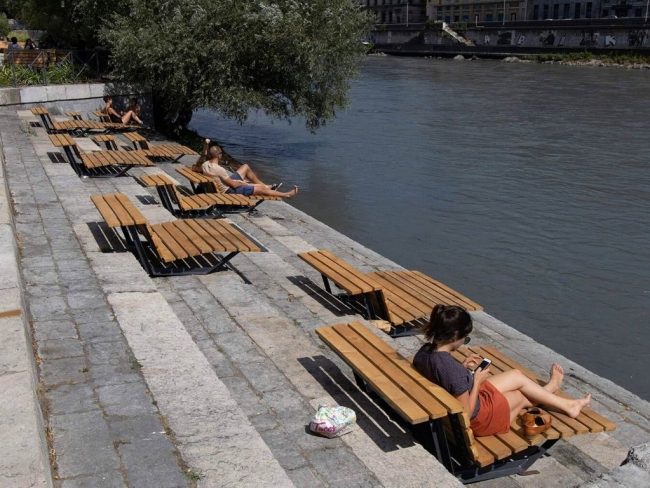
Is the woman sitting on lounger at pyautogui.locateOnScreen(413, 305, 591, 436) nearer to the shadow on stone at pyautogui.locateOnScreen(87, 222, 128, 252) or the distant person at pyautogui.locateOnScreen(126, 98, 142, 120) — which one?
the shadow on stone at pyautogui.locateOnScreen(87, 222, 128, 252)

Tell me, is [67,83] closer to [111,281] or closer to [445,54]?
Answer: [111,281]

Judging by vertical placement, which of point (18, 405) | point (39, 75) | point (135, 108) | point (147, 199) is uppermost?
point (39, 75)

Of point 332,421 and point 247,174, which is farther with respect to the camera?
point 247,174

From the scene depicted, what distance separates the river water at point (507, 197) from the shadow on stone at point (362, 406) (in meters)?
3.80

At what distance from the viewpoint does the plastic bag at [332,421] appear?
4.16 metres

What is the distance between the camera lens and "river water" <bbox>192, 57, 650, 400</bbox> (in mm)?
9547

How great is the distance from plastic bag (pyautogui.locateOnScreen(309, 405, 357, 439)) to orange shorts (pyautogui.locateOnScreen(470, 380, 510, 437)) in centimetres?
68

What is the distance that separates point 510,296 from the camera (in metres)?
9.98

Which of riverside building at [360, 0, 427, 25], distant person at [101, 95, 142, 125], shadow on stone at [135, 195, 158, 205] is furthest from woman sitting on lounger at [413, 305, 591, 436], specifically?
riverside building at [360, 0, 427, 25]

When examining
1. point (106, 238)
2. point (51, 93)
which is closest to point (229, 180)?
point (106, 238)

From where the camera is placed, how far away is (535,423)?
14.3ft

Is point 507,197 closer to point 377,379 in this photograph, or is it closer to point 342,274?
point 342,274

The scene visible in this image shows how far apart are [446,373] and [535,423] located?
1.99 feet

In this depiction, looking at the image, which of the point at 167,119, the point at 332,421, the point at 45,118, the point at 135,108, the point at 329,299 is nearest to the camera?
the point at 332,421
